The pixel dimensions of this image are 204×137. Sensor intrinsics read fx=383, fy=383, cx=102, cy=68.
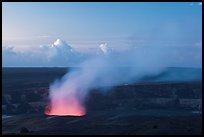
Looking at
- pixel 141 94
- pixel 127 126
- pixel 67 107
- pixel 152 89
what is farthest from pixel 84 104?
pixel 127 126

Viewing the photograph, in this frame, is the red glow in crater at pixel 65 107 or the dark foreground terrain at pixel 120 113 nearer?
the dark foreground terrain at pixel 120 113

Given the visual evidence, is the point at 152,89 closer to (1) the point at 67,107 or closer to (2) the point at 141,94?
(2) the point at 141,94

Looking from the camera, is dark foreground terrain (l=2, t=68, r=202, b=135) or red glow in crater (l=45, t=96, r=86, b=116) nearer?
dark foreground terrain (l=2, t=68, r=202, b=135)

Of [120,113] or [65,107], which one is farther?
[65,107]

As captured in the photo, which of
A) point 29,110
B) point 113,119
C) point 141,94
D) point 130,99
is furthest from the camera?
point 141,94
